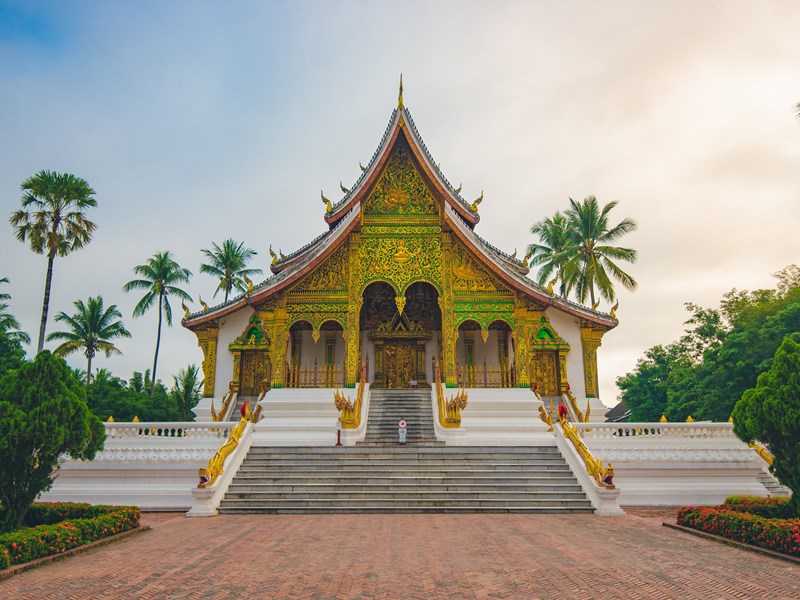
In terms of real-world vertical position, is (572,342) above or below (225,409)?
above

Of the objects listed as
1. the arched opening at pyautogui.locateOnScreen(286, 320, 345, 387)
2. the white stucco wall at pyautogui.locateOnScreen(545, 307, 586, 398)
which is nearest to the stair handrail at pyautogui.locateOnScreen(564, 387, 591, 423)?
the white stucco wall at pyautogui.locateOnScreen(545, 307, 586, 398)

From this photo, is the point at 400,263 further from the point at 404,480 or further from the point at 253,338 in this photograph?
the point at 404,480

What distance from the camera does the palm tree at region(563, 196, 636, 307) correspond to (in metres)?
28.9

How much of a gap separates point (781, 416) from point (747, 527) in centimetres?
171

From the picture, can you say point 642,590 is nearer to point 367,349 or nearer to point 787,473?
point 787,473

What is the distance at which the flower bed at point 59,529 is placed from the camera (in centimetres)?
658

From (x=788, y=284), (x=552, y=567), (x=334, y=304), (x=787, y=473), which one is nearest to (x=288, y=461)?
(x=334, y=304)

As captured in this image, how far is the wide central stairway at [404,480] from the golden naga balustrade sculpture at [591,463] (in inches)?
20.5

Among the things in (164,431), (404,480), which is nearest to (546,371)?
(404,480)

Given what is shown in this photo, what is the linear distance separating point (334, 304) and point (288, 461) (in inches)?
265

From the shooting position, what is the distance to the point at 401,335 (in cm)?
2109

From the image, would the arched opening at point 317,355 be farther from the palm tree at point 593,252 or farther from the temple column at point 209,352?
the palm tree at point 593,252

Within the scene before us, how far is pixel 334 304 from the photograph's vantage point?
61.1 ft

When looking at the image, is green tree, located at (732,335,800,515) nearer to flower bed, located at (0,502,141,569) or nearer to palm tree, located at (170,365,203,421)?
flower bed, located at (0,502,141,569)
